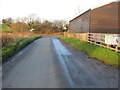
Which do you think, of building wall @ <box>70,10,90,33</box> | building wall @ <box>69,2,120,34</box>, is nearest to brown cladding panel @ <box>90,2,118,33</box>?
building wall @ <box>69,2,120,34</box>

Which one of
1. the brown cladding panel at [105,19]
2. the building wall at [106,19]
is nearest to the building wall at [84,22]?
the building wall at [106,19]

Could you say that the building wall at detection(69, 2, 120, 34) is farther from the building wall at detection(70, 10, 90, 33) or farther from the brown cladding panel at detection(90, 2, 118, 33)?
the building wall at detection(70, 10, 90, 33)

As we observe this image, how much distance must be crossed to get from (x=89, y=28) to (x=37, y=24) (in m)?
49.8

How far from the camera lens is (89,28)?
21578 mm

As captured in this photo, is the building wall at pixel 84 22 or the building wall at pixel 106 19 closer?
the building wall at pixel 106 19

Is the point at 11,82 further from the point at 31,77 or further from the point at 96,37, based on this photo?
the point at 96,37

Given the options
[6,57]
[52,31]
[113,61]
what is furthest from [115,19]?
[52,31]

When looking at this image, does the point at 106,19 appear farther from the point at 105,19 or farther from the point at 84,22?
the point at 84,22

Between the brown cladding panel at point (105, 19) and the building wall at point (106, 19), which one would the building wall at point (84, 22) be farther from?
the brown cladding panel at point (105, 19)

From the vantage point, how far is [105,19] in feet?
70.6

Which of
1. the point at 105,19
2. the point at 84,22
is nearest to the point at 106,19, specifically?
the point at 105,19

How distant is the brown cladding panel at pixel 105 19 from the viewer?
21359 millimetres

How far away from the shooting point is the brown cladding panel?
21.4m

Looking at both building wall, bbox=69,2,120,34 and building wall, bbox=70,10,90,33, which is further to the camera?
building wall, bbox=70,10,90,33
